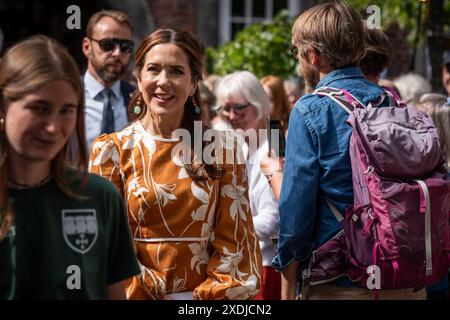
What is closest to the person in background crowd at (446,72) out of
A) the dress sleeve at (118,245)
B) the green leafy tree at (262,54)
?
the green leafy tree at (262,54)

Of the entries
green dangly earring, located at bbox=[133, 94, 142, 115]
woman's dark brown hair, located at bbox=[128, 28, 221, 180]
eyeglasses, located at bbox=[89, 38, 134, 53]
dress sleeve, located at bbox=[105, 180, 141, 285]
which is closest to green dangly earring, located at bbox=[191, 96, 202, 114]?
woman's dark brown hair, located at bbox=[128, 28, 221, 180]

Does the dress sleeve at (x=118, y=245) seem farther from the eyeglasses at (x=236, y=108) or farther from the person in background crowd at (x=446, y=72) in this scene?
the person in background crowd at (x=446, y=72)

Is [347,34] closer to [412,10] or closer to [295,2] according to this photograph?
[412,10]

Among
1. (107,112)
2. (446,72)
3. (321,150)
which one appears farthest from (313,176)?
(446,72)

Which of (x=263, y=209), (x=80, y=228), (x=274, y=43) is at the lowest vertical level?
(x=263, y=209)

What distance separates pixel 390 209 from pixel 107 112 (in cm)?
279

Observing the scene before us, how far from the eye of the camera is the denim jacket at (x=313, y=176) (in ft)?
12.0

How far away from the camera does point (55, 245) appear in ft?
8.41

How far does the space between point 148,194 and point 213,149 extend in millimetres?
357

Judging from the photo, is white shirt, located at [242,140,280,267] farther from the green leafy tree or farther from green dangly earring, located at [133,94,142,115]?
the green leafy tree

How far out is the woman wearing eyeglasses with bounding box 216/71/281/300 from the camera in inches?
201

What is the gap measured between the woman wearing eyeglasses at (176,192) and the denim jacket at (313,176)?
179 millimetres

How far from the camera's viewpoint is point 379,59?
4.36m

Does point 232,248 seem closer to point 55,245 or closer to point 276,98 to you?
point 55,245
